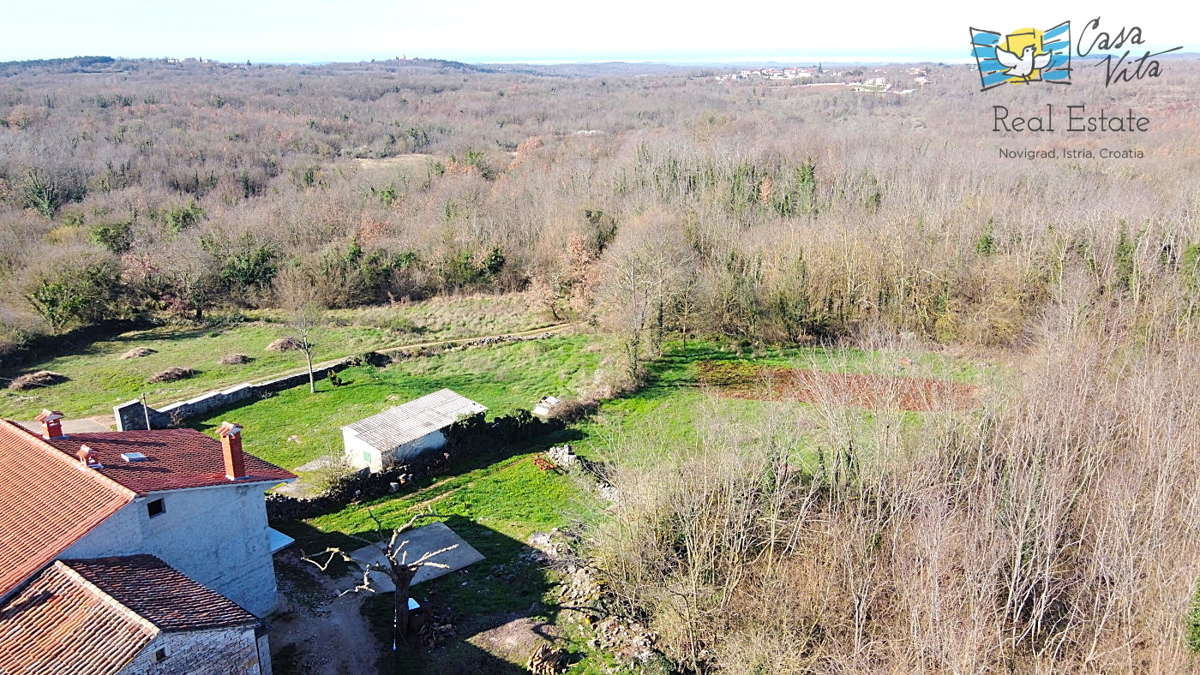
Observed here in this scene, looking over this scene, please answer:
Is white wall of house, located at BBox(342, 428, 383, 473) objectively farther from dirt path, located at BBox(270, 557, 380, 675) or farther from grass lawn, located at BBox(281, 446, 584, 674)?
dirt path, located at BBox(270, 557, 380, 675)

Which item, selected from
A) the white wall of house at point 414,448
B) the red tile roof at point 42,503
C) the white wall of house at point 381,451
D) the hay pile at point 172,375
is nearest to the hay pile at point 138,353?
the hay pile at point 172,375

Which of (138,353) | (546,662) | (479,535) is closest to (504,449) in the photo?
(479,535)

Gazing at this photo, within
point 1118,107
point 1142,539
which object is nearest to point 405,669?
point 1142,539

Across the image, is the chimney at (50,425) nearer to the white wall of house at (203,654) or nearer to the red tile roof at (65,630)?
the red tile roof at (65,630)

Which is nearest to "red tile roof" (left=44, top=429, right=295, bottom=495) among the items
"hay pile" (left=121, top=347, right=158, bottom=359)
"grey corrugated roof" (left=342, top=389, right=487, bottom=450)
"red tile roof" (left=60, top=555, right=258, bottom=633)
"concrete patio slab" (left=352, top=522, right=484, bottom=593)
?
"red tile roof" (left=60, top=555, right=258, bottom=633)

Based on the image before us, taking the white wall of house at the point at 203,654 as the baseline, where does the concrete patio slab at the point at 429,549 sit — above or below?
below

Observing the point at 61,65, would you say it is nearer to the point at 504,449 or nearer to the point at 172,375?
the point at 172,375
